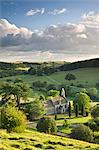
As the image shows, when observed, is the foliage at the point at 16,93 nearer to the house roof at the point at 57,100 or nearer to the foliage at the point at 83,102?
the house roof at the point at 57,100

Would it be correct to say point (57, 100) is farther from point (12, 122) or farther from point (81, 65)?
point (81, 65)

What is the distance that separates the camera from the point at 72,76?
134500 millimetres

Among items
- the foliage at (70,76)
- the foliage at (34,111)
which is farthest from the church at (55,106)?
the foliage at (70,76)

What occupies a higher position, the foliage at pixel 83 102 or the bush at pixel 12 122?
the foliage at pixel 83 102

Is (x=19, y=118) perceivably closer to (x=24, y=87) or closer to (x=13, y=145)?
(x=13, y=145)

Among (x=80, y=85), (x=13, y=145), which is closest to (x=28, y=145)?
(x=13, y=145)

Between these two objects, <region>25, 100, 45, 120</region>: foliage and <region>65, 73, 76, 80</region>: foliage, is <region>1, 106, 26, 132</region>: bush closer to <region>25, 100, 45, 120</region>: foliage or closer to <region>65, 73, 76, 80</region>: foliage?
<region>25, 100, 45, 120</region>: foliage

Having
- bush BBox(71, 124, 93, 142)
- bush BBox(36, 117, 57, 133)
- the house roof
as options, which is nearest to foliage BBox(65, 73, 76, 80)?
the house roof

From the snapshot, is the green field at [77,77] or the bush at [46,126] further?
the green field at [77,77]

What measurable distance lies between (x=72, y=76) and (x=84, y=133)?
86430mm

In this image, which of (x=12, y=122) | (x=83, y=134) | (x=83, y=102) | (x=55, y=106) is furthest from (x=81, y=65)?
(x=12, y=122)

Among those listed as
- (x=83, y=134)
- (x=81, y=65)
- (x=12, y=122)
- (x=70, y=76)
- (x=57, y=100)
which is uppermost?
(x=81, y=65)

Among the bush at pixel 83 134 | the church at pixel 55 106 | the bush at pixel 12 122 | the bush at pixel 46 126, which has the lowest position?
the bush at pixel 83 134

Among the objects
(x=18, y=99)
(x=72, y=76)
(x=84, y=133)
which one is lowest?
(x=84, y=133)
